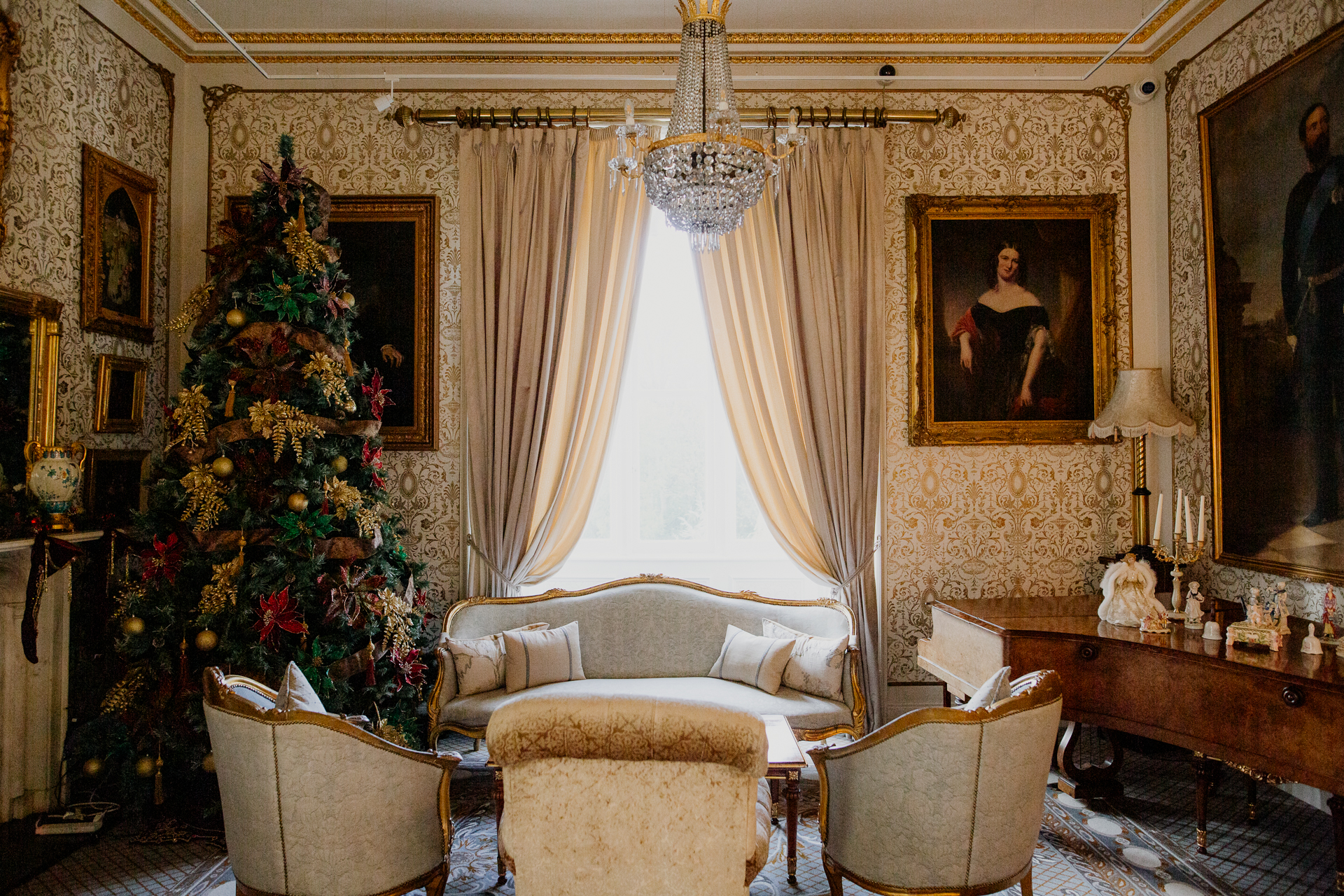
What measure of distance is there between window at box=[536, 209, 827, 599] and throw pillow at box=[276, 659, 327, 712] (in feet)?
7.57

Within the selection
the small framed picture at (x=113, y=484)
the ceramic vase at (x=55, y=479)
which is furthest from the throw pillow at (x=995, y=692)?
the small framed picture at (x=113, y=484)

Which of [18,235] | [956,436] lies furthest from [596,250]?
[18,235]

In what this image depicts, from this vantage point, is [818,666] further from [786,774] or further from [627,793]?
[627,793]

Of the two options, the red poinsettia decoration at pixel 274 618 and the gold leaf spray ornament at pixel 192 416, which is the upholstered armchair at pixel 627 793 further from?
the gold leaf spray ornament at pixel 192 416

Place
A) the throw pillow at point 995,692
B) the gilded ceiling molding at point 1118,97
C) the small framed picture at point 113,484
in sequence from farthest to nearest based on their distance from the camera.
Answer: the gilded ceiling molding at point 1118,97 < the small framed picture at point 113,484 < the throw pillow at point 995,692

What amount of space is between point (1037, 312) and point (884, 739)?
3.46 m

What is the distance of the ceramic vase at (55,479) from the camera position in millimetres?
3742

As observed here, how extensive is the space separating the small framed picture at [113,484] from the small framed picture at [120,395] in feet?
0.50

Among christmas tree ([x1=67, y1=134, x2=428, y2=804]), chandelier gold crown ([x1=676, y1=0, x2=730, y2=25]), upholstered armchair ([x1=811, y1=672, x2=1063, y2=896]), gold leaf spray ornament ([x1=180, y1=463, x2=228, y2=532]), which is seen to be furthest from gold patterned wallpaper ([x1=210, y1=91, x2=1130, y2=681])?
upholstered armchair ([x1=811, y1=672, x2=1063, y2=896])

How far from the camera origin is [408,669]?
4.49m

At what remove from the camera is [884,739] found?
295 centimetres

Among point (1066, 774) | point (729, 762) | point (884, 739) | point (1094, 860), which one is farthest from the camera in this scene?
point (1066, 774)

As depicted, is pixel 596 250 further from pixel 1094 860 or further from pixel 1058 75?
pixel 1094 860

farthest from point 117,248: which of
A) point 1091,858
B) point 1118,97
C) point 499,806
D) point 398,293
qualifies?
point 1118,97
